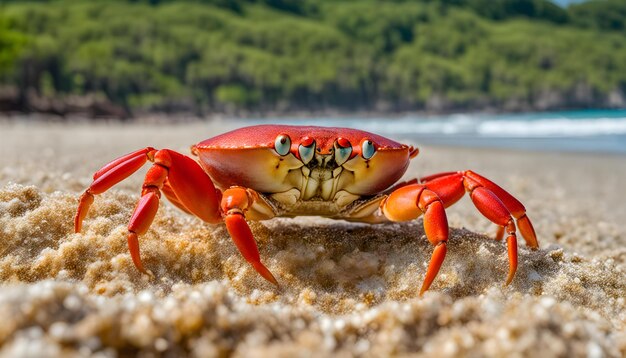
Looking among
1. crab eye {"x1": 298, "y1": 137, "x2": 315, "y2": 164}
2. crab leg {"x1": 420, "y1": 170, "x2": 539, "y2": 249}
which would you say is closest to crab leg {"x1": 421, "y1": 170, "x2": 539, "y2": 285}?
crab leg {"x1": 420, "y1": 170, "x2": 539, "y2": 249}

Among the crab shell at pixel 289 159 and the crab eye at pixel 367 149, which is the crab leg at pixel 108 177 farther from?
the crab eye at pixel 367 149

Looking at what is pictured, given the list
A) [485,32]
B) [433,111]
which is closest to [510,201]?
[433,111]

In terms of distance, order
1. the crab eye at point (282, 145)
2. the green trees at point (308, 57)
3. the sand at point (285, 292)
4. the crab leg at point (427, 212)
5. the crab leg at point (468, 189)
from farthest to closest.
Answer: the green trees at point (308, 57), the crab leg at point (468, 189), the crab eye at point (282, 145), the crab leg at point (427, 212), the sand at point (285, 292)

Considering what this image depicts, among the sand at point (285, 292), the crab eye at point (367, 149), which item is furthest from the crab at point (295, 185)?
the sand at point (285, 292)

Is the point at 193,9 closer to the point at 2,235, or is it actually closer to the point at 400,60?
the point at 400,60

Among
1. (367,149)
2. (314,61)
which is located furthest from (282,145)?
(314,61)

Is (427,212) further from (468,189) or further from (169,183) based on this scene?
(169,183)

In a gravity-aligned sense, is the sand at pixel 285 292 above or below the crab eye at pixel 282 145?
below

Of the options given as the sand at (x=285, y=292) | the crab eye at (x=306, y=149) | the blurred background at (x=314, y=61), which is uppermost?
the crab eye at (x=306, y=149)
